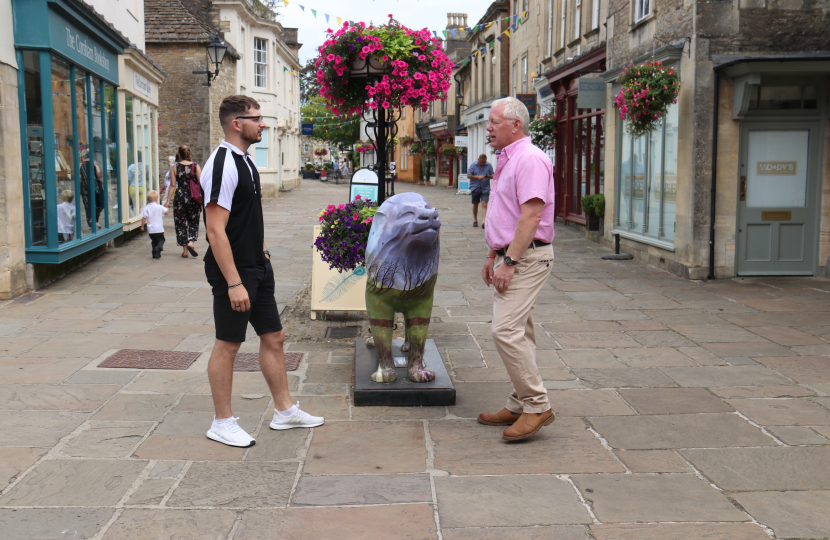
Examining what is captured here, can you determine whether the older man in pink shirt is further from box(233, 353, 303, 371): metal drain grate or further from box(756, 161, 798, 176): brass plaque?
box(756, 161, 798, 176): brass plaque

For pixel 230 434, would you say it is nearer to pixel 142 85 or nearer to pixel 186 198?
pixel 186 198

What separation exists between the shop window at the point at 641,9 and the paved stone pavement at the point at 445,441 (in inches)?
229

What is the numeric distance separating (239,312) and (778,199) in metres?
8.44

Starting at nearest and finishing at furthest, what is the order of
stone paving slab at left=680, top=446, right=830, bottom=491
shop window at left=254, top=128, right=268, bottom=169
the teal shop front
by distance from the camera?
stone paving slab at left=680, top=446, right=830, bottom=491, the teal shop front, shop window at left=254, top=128, right=268, bottom=169

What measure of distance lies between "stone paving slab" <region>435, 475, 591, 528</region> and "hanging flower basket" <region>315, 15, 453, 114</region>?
157 inches

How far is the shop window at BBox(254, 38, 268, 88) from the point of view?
3134 cm

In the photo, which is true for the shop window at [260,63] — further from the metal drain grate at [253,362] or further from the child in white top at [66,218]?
the metal drain grate at [253,362]

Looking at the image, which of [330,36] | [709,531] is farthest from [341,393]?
[330,36]

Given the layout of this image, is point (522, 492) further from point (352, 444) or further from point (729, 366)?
point (729, 366)

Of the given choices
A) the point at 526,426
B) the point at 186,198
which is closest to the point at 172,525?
the point at 526,426

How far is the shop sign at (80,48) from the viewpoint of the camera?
923 centimetres

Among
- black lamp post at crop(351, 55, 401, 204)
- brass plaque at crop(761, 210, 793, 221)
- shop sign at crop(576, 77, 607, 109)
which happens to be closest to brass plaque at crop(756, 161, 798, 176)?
brass plaque at crop(761, 210, 793, 221)

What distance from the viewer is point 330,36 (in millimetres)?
6859

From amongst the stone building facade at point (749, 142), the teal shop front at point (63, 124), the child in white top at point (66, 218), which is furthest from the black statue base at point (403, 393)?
the stone building facade at point (749, 142)
